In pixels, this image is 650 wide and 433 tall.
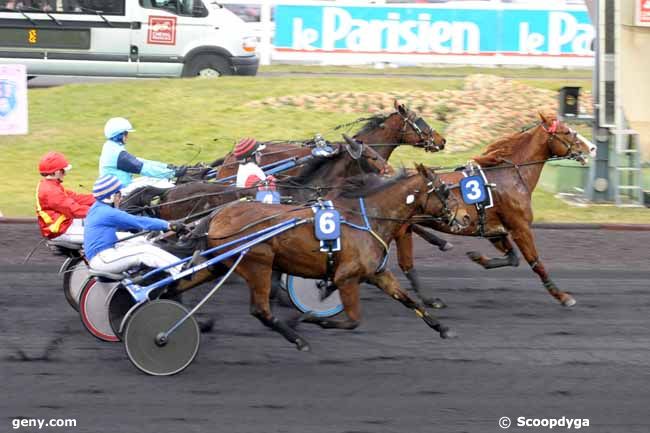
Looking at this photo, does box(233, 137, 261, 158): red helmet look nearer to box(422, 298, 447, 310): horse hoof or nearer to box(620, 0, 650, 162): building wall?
box(422, 298, 447, 310): horse hoof

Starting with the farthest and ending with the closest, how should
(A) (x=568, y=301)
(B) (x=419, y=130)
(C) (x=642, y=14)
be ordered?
(C) (x=642, y=14) → (B) (x=419, y=130) → (A) (x=568, y=301)

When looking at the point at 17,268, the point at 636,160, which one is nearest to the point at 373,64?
the point at 636,160

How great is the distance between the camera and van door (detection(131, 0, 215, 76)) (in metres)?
18.5

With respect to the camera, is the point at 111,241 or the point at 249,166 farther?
the point at 249,166

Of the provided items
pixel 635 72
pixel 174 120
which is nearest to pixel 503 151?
pixel 635 72

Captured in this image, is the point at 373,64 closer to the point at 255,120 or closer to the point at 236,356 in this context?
the point at 255,120

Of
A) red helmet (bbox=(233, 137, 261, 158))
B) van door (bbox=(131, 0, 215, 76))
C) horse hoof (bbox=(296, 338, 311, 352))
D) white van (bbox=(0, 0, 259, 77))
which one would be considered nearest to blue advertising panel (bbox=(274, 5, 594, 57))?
white van (bbox=(0, 0, 259, 77))

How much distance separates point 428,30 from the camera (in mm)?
21312

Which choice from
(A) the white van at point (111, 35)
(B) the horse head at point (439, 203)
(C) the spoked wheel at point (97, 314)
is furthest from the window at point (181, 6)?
(B) the horse head at point (439, 203)

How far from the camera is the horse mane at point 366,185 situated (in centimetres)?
798

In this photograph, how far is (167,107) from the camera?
17.4 metres

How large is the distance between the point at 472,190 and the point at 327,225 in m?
2.26

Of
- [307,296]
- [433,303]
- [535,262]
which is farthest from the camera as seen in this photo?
[535,262]

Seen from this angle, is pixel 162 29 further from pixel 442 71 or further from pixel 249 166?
pixel 249 166
